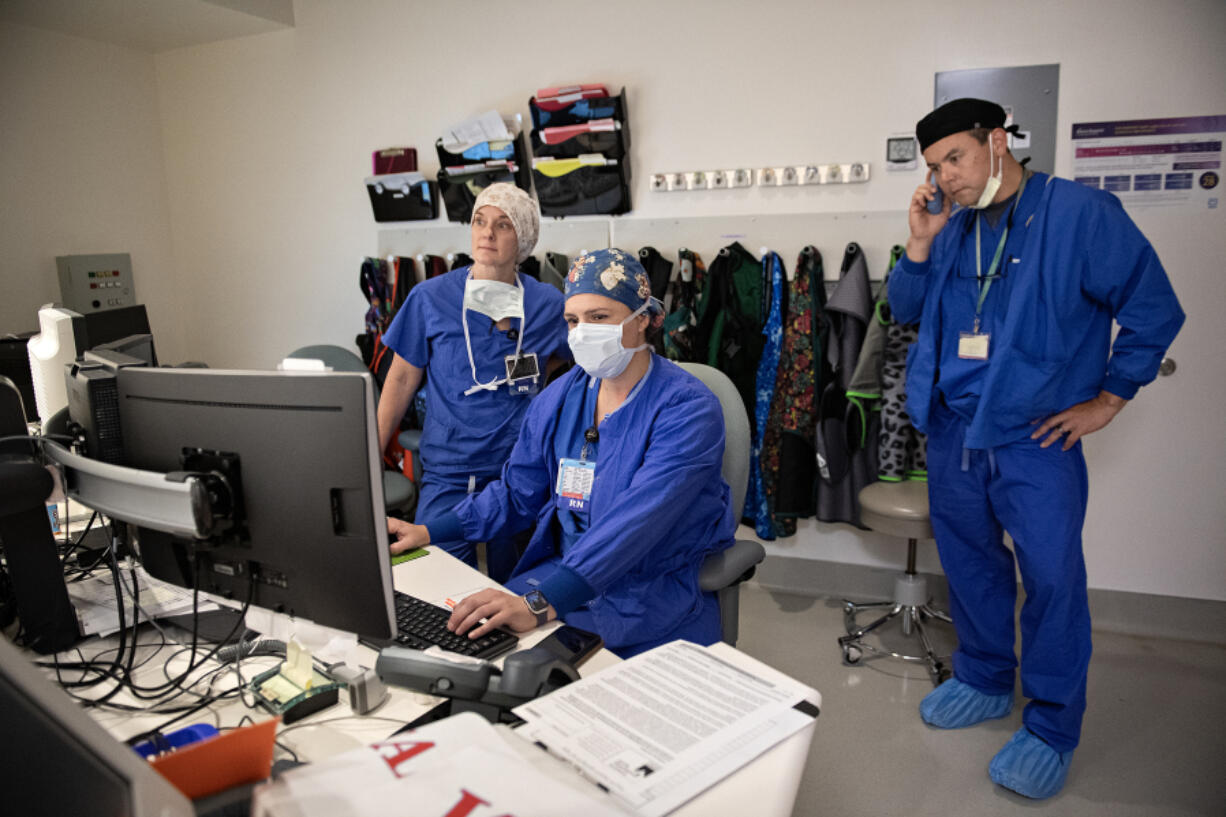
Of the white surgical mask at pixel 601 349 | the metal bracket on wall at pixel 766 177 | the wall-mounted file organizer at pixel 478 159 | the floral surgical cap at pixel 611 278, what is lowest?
the white surgical mask at pixel 601 349

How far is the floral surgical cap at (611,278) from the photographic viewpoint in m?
1.87

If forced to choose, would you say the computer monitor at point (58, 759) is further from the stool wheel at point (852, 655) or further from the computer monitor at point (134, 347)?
the stool wheel at point (852, 655)

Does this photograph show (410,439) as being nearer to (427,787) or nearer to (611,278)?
(611,278)

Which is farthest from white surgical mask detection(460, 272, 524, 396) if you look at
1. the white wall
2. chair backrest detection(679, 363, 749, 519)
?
the white wall

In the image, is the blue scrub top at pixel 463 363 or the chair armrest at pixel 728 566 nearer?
the chair armrest at pixel 728 566

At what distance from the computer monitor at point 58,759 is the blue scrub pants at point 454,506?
1.59 m

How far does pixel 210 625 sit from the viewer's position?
1.41 metres

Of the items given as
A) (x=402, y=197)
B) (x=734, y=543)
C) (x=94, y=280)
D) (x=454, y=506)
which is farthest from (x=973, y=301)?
(x=94, y=280)

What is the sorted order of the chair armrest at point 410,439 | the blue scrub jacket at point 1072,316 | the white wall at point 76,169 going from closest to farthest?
the blue scrub jacket at point 1072,316
the chair armrest at point 410,439
the white wall at point 76,169

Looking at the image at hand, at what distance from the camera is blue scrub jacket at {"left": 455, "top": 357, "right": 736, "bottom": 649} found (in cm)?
160

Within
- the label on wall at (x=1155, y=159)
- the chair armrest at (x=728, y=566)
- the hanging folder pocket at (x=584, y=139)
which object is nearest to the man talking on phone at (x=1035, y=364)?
the label on wall at (x=1155, y=159)

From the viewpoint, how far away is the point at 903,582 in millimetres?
3061

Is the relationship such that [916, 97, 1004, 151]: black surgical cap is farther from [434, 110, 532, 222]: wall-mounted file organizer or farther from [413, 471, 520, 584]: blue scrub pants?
[434, 110, 532, 222]: wall-mounted file organizer

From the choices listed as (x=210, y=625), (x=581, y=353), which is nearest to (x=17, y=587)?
(x=210, y=625)
